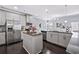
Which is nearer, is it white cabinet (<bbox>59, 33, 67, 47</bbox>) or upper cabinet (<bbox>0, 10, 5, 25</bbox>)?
white cabinet (<bbox>59, 33, 67, 47</bbox>)

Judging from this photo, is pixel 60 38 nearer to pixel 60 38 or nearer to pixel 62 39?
pixel 60 38

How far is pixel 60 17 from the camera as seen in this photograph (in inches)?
298

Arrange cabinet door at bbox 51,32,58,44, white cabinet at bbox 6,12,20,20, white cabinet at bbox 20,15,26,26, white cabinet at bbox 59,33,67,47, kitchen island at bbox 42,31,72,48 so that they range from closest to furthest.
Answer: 1. kitchen island at bbox 42,31,72,48
2. white cabinet at bbox 59,33,67,47
3. cabinet door at bbox 51,32,58,44
4. white cabinet at bbox 6,12,20,20
5. white cabinet at bbox 20,15,26,26

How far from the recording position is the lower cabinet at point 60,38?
369 centimetres

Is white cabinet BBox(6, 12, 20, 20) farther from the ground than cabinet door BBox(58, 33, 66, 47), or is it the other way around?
white cabinet BBox(6, 12, 20, 20)

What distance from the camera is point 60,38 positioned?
4.14 metres

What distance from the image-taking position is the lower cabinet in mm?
3691

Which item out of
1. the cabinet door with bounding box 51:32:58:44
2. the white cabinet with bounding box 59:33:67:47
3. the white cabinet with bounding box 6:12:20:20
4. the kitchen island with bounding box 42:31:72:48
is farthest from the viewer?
the white cabinet with bounding box 6:12:20:20

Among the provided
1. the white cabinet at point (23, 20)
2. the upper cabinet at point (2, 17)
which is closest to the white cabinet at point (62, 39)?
the white cabinet at point (23, 20)

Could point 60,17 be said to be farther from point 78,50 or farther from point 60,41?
point 78,50

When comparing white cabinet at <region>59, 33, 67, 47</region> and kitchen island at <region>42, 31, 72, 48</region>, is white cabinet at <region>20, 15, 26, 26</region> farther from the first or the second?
white cabinet at <region>59, 33, 67, 47</region>

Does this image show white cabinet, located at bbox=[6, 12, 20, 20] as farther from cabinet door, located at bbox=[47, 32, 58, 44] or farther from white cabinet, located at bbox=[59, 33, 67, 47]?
white cabinet, located at bbox=[59, 33, 67, 47]

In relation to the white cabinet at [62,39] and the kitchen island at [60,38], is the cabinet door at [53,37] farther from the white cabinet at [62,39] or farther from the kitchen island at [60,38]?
the white cabinet at [62,39]

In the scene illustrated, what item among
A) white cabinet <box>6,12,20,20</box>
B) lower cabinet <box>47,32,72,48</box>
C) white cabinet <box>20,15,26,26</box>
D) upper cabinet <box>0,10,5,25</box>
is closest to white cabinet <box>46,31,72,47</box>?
lower cabinet <box>47,32,72,48</box>
